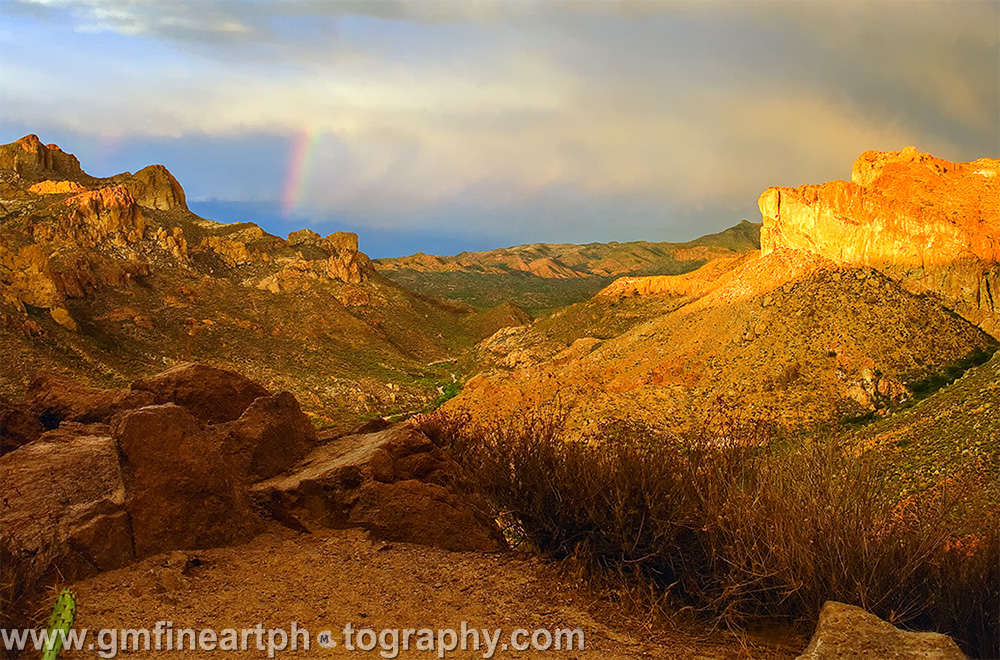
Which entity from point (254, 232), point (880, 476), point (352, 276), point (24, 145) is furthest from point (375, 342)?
point (880, 476)

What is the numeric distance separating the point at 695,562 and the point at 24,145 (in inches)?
4748

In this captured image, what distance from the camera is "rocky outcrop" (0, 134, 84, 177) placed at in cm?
9075

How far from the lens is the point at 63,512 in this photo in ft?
19.3

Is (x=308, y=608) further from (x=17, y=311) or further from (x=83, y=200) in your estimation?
(x=83, y=200)

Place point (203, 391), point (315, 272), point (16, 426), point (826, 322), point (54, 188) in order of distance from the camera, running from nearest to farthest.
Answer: point (16, 426) → point (203, 391) → point (826, 322) → point (54, 188) → point (315, 272)

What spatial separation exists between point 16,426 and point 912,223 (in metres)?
33.2

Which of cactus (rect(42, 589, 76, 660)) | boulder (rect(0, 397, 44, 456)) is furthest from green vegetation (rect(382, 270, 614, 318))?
cactus (rect(42, 589, 76, 660))

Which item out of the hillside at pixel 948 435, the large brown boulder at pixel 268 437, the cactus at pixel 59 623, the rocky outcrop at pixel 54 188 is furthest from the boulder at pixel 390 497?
the rocky outcrop at pixel 54 188

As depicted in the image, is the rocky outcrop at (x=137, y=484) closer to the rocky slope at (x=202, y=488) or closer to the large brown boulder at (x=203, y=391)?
the rocky slope at (x=202, y=488)

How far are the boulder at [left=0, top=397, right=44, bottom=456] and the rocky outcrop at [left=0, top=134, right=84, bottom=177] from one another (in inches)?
4042

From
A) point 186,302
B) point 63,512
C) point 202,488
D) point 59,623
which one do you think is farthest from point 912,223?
point 186,302

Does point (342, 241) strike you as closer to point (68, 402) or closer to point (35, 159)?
point (35, 159)

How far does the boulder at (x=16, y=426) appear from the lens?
348 inches

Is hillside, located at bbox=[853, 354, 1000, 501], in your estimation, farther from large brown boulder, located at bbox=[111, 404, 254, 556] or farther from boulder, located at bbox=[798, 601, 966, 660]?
large brown boulder, located at bbox=[111, 404, 254, 556]
